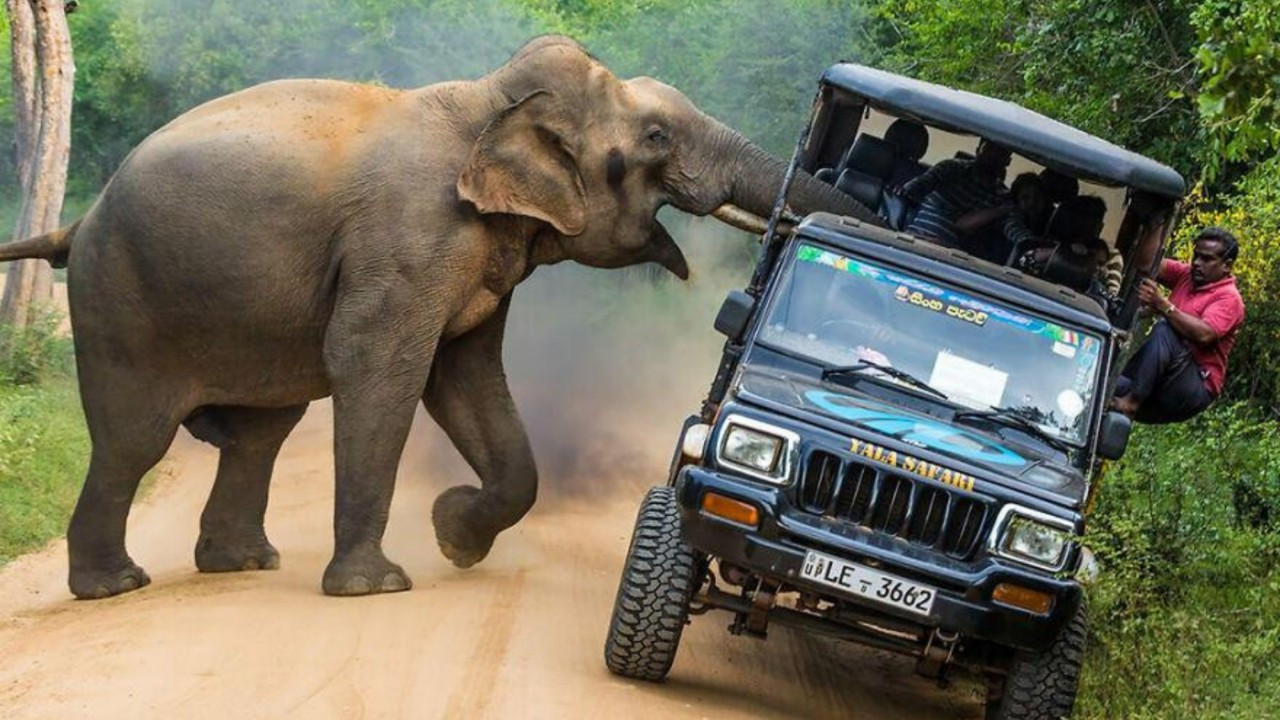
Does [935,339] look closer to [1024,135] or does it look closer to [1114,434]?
[1114,434]

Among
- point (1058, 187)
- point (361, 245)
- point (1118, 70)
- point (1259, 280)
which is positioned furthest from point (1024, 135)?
point (1118, 70)

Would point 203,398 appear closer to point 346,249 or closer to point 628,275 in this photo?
point 346,249

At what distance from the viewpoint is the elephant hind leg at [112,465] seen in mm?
10906

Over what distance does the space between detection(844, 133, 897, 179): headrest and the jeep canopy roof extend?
86 centimetres

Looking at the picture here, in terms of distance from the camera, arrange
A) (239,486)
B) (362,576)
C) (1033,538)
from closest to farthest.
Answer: (1033,538) → (362,576) → (239,486)

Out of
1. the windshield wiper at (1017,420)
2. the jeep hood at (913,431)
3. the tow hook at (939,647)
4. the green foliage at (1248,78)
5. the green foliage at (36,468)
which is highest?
the green foliage at (1248,78)

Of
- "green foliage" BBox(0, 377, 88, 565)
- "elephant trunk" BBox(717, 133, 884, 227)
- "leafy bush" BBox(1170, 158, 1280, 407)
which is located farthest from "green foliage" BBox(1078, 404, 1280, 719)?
"green foliage" BBox(0, 377, 88, 565)

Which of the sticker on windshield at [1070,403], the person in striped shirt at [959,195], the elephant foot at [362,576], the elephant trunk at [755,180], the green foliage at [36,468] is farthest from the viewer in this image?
the green foliage at [36,468]

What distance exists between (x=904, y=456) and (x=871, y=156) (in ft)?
11.9

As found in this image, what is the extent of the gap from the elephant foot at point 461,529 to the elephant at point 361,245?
0.01m

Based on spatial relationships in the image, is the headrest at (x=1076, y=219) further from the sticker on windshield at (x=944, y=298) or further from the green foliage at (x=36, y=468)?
the green foliage at (x=36, y=468)

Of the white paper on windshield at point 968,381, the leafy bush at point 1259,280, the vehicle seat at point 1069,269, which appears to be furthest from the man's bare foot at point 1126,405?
the leafy bush at point 1259,280

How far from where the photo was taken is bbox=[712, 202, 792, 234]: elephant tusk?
1109cm

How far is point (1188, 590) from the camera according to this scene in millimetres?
9594
